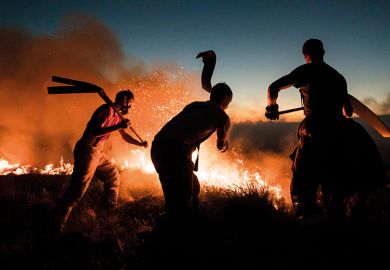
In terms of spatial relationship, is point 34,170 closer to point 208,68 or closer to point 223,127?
point 208,68

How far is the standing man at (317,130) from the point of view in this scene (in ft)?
10.6

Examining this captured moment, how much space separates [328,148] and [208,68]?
246 centimetres

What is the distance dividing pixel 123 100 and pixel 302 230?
3989 millimetres

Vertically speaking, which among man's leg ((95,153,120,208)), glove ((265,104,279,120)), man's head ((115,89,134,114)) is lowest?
man's leg ((95,153,120,208))

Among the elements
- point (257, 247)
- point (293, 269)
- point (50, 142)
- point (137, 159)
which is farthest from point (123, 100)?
point (50, 142)

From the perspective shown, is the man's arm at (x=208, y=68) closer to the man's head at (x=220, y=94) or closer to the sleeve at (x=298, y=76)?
the man's head at (x=220, y=94)

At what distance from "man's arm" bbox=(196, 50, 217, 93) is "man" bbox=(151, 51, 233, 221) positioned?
1.15 metres

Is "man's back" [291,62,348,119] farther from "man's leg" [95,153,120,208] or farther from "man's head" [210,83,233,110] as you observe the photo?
"man's leg" [95,153,120,208]

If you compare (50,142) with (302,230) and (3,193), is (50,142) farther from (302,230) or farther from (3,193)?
(302,230)

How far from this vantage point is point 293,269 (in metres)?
2.88

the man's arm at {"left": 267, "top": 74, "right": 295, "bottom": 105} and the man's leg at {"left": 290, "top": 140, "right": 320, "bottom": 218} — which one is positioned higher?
the man's arm at {"left": 267, "top": 74, "right": 295, "bottom": 105}

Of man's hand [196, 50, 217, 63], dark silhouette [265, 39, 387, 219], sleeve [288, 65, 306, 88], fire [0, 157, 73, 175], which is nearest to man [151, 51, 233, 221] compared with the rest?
dark silhouette [265, 39, 387, 219]

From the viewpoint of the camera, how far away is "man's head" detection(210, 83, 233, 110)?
3.90 metres

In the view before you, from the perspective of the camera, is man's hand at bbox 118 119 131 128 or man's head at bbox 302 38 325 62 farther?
man's hand at bbox 118 119 131 128
